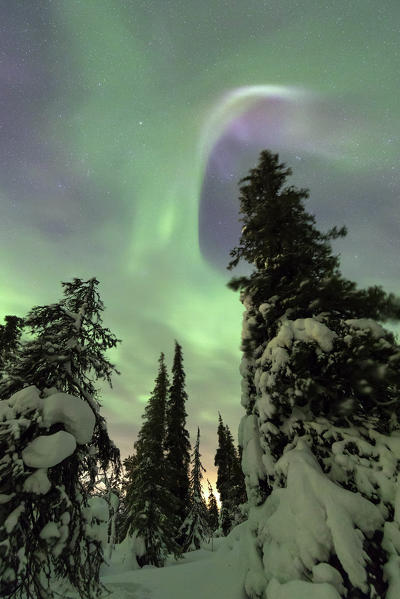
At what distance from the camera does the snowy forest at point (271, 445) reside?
17.4ft

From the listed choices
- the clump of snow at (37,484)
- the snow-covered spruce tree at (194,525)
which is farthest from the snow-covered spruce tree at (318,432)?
the snow-covered spruce tree at (194,525)

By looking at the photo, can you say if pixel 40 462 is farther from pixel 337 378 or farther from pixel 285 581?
pixel 337 378

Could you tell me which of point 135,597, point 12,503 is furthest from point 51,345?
point 135,597

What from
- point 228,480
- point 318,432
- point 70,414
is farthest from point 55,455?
point 228,480

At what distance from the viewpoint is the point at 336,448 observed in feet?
21.5

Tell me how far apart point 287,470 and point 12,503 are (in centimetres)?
570

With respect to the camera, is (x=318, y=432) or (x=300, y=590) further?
(x=318, y=432)

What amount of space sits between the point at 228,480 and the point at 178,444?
63.3ft

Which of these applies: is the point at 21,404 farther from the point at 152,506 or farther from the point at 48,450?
the point at 152,506

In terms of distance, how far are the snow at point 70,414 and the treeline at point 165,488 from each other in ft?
44.6

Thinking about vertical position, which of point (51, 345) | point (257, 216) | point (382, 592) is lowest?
point (382, 592)

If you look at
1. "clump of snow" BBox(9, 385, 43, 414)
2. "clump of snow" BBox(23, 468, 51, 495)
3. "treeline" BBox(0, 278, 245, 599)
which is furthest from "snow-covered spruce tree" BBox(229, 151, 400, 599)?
"clump of snow" BBox(9, 385, 43, 414)

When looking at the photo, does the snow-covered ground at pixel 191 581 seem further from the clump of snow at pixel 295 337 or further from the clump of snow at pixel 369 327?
the clump of snow at pixel 369 327

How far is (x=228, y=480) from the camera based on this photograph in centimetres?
3741
